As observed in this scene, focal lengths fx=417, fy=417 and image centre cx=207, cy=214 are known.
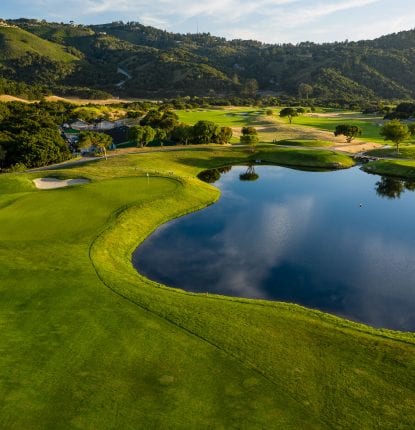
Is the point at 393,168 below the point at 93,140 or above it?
below

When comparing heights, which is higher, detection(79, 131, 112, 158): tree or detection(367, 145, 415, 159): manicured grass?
detection(79, 131, 112, 158): tree

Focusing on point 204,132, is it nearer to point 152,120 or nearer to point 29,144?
point 152,120

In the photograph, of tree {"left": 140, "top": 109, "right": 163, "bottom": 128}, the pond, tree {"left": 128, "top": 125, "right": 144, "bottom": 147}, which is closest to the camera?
the pond

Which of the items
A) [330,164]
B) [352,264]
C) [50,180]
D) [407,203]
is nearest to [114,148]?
[50,180]

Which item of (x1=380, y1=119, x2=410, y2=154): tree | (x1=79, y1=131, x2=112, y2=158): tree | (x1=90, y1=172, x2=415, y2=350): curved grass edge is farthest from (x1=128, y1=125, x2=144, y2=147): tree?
(x1=380, y1=119, x2=410, y2=154): tree

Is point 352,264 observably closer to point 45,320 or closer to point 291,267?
point 291,267

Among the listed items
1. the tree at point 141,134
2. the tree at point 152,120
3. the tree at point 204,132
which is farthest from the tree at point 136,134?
the tree at point 204,132

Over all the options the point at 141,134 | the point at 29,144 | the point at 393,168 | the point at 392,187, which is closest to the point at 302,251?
the point at 392,187

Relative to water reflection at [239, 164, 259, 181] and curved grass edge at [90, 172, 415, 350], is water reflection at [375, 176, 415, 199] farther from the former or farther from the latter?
curved grass edge at [90, 172, 415, 350]
